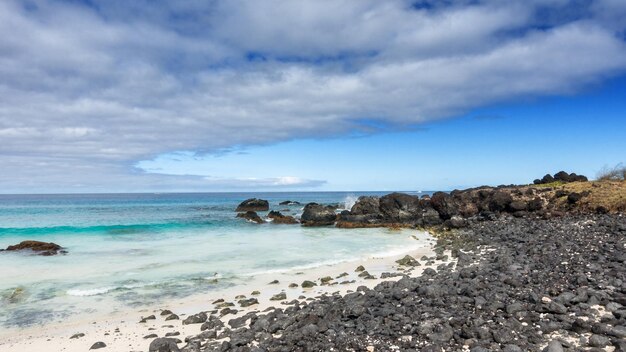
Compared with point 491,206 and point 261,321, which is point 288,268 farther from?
point 491,206

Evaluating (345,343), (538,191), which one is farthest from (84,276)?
(538,191)

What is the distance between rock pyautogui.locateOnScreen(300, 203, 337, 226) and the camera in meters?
36.8

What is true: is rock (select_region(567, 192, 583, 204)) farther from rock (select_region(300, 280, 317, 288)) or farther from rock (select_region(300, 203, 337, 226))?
rock (select_region(300, 280, 317, 288))

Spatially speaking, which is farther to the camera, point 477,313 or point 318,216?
point 318,216

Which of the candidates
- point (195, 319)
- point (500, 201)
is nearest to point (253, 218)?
point (500, 201)

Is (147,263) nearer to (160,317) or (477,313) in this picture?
(160,317)

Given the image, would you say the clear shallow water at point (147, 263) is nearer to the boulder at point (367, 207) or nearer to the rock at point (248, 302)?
the rock at point (248, 302)

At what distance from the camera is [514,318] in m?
6.93

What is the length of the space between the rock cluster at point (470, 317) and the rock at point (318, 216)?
83.4 ft

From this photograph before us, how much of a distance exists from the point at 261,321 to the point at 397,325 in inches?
108

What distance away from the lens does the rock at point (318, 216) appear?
36.8 m

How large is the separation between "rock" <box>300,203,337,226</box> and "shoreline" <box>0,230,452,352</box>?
69.6 ft

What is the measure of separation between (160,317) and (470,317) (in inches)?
281

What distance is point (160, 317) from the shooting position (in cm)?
998
